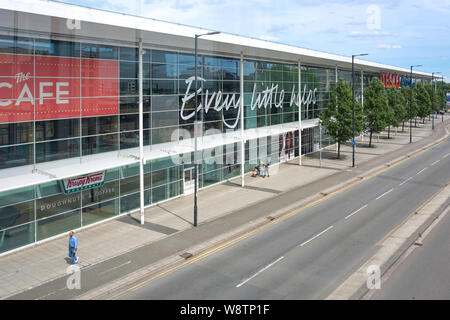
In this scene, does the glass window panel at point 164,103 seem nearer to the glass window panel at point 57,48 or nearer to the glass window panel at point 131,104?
the glass window panel at point 131,104

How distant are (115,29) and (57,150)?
18.3 ft

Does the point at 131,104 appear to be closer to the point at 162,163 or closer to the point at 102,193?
the point at 162,163

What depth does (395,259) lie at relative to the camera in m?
15.5

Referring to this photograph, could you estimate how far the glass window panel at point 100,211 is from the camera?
67.7ft

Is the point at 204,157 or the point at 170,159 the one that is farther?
the point at 204,157

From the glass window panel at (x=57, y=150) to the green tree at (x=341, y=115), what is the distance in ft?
79.2

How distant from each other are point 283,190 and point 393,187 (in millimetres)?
7038

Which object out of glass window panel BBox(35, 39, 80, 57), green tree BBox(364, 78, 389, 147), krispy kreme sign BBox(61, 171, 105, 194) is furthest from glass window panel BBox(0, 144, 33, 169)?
green tree BBox(364, 78, 389, 147)

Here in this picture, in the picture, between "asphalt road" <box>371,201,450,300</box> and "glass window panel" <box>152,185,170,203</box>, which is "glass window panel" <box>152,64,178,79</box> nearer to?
"glass window panel" <box>152,185,170,203</box>

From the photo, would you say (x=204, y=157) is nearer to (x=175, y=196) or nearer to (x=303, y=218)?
(x=175, y=196)

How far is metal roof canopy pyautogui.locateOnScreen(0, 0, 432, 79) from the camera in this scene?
14609 mm

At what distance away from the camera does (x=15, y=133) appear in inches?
669
